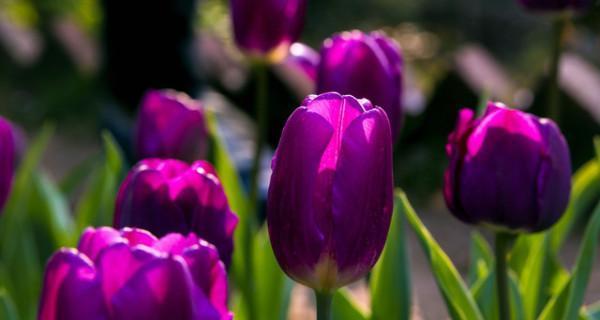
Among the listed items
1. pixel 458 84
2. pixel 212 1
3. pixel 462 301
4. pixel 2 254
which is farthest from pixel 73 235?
pixel 212 1

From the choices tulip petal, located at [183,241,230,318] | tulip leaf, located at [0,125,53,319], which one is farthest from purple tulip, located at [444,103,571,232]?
tulip leaf, located at [0,125,53,319]

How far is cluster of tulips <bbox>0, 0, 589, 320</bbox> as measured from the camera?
713mm

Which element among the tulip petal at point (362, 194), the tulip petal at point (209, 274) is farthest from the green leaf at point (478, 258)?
the tulip petal at point (209, 274)

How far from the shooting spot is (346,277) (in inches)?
33.1

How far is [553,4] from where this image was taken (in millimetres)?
1402

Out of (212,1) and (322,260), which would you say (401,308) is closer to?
(322,260)

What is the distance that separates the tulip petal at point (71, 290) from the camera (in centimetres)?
71

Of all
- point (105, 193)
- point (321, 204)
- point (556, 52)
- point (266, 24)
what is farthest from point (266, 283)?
point (321, 204)

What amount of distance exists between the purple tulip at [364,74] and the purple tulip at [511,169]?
18 cm

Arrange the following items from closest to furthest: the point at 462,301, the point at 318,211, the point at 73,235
→ the point at 318,211 < the point at 462,301 < the point at 73,235

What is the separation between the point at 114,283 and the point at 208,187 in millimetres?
223

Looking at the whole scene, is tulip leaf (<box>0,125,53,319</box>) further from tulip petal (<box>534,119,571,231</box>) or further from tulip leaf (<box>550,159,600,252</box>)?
tulip petal (<box>534,119,571,231</box>)

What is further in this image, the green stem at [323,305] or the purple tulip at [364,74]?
the purple tulip at [364,74]

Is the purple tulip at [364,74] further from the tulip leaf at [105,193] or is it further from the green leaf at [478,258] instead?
the tulip leaf at [105,193]
